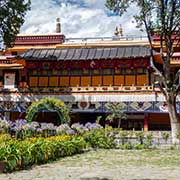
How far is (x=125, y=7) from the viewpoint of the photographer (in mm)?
21969

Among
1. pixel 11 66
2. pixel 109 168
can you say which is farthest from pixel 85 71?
pixel 109 168

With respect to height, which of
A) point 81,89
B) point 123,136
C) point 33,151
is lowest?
point 123,136

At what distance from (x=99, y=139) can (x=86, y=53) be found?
18010 millimetres

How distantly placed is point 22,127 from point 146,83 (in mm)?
17500

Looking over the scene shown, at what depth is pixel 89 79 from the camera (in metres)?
37.0

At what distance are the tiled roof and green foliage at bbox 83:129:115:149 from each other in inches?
632

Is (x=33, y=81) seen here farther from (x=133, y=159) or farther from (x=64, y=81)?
(x=133, y=159)

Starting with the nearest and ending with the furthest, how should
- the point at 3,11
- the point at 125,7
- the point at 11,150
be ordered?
1. the point at 11,150
2. the point at 125,7
3. the point at 3,11

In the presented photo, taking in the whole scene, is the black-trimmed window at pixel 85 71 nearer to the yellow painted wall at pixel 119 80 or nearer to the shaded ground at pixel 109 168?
the yellow painted wall at pixel 119 80

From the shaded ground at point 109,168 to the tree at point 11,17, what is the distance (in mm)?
14917

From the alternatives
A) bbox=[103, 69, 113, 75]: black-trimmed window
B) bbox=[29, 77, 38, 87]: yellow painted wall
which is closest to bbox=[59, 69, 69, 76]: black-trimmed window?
bbox=[29, 77, 38, 87]: yellow painted wall

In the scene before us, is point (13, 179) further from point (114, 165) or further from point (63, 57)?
point (63, 57)

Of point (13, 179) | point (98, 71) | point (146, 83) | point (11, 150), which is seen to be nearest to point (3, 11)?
point (98, 71)

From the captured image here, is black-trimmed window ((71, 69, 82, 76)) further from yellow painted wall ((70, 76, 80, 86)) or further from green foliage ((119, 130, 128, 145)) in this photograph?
green foliage ((119, 130, 128, 145))
